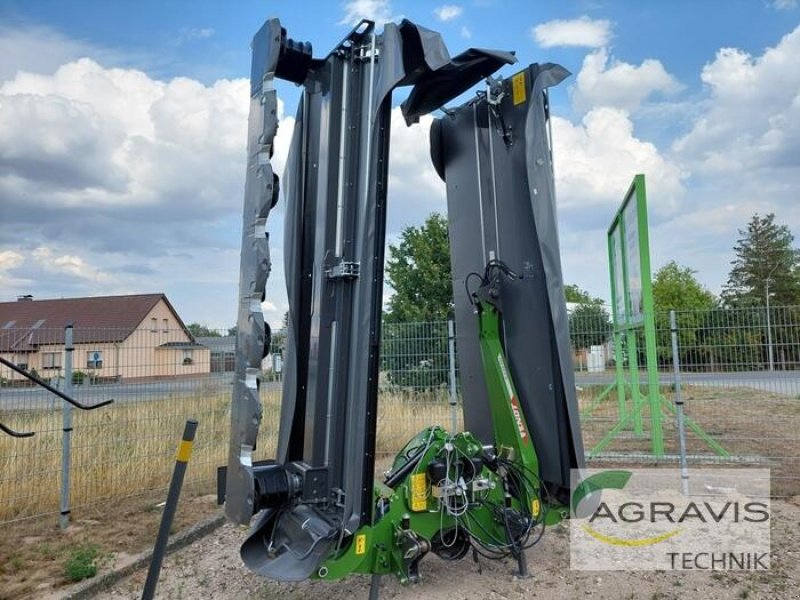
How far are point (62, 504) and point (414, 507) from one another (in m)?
3.47

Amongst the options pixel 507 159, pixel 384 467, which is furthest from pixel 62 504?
pixel 507 159

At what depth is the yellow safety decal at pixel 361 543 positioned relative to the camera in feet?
→ 9.67

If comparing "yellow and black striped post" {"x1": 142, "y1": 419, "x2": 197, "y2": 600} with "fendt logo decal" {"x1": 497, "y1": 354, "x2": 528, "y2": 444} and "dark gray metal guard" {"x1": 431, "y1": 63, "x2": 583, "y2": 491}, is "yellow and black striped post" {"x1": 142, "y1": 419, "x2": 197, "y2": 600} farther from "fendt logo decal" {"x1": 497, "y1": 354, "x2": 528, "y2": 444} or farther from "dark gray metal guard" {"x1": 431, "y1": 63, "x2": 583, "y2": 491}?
"dark gray metal guard" {"x1": 431, "y1": 63, "x2": 583, "y2": 491}

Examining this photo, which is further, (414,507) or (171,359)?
(171,359)

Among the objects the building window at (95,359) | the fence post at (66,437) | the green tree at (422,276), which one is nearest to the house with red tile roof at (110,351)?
the building window at (95,359)

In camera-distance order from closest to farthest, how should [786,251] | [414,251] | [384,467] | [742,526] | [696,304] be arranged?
[742,526]
[384,467]
[414,251]
[696,304]
[786,251]

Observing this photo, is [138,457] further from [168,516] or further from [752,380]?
[752,380]

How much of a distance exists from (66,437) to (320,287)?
11.2ft

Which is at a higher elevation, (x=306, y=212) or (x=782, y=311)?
(x=306, y=212)

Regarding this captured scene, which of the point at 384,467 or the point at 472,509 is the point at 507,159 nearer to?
the point at 472,509

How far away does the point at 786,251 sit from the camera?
41594mm

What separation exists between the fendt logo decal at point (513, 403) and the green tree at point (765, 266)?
40.9m

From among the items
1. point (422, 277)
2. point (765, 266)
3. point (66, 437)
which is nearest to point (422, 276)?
point (422, 277)

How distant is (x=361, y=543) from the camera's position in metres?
2.96
